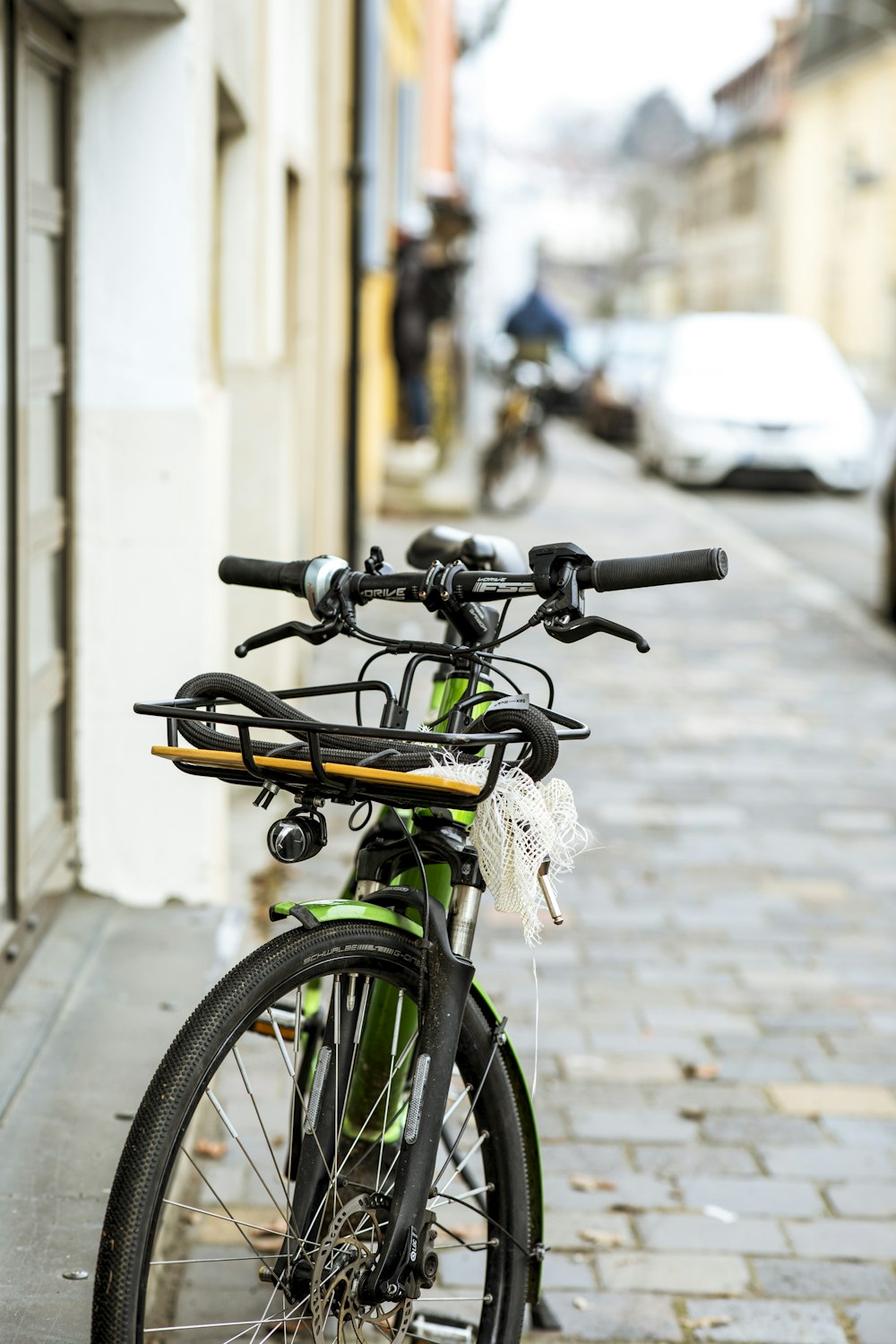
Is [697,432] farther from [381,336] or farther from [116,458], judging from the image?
[116,458]

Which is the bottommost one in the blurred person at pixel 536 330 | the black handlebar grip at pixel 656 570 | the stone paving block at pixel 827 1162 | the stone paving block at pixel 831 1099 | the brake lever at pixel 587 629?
the stone paving block at pixel 827 1162

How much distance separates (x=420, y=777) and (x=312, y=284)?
7953 millimetres

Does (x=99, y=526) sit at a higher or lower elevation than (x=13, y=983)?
higher

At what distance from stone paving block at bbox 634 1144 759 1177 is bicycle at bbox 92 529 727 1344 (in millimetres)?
1078

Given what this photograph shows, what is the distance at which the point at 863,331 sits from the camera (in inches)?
2277

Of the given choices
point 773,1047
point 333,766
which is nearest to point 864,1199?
point 773,1047

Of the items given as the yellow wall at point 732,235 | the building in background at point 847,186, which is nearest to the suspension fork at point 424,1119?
the building in background at point 847,186

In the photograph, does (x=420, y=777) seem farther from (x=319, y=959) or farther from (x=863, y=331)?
(x=863, y=331)

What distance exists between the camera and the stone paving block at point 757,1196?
3.79 metres

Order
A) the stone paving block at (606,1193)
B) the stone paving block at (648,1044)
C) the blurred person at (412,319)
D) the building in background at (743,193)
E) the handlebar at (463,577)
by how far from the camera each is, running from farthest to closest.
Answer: the building in background at (743,193)
the blurred person at (412,319)
the stone paving block at (648,1044)
the stone paving block at (606,1193)
the handlebar at (463,577)

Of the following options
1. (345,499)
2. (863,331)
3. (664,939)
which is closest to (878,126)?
(863,331)

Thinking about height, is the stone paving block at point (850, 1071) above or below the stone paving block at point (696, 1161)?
above

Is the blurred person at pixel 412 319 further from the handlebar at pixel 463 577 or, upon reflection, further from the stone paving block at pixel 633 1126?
the handlebar at pixel 463 577

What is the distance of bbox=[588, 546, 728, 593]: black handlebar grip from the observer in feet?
7.42
